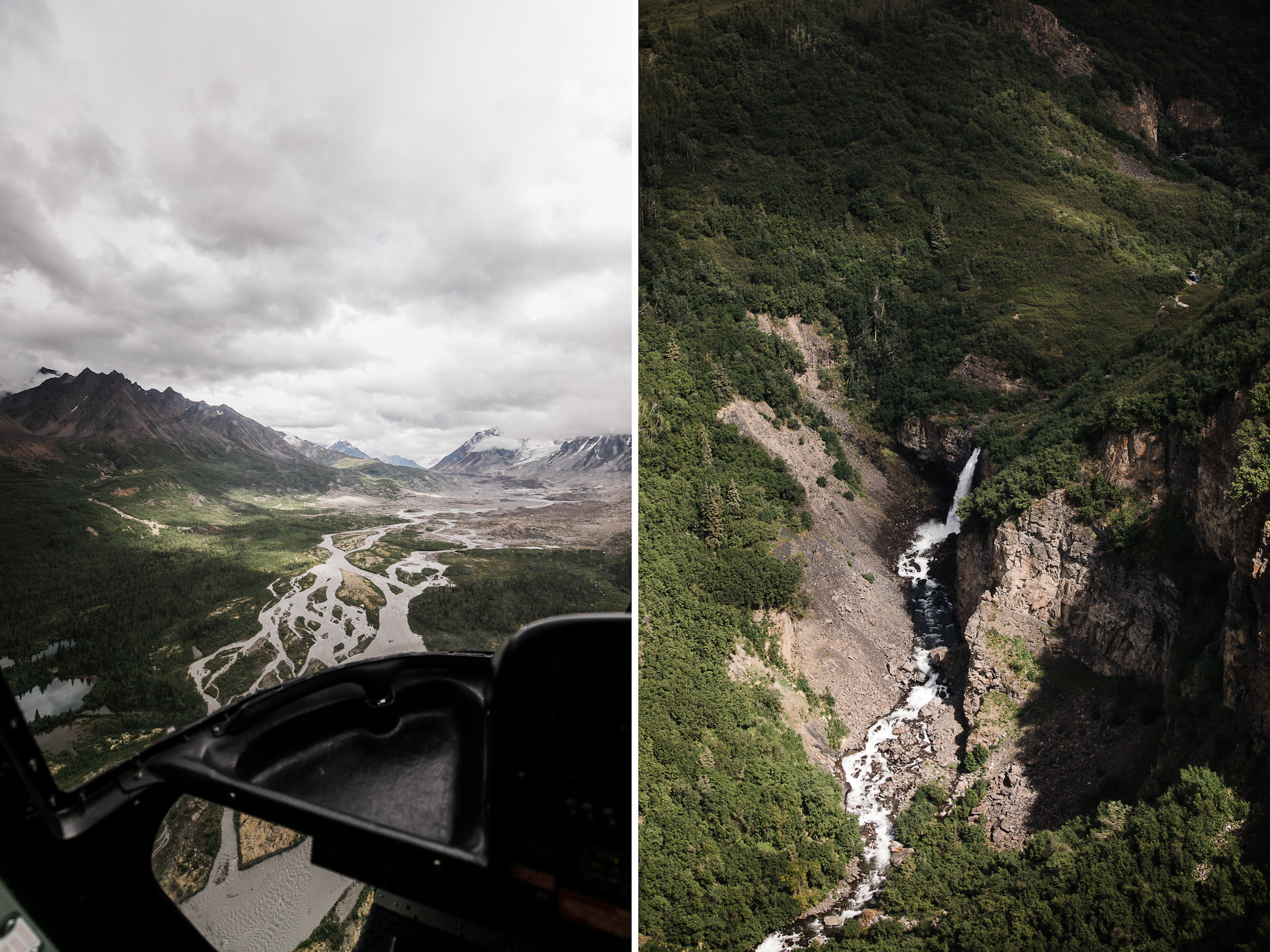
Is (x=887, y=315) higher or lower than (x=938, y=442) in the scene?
higher

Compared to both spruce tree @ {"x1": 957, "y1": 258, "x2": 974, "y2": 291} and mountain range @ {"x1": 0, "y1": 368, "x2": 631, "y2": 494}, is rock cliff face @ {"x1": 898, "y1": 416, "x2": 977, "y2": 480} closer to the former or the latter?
spruce tree @ {"x1": 957, "y1": 258, "x2": 974, "y2": 291}

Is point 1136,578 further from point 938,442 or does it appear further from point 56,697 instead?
point 56,697

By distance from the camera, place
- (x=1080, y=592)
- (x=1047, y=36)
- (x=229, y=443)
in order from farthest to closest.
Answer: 1. (x=1047, y=36)
2. (x=1080, y=592)
3. (x=229, y=443)

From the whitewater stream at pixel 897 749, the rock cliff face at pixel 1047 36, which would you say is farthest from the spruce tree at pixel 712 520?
the rock cliff face at pixel 1047 36

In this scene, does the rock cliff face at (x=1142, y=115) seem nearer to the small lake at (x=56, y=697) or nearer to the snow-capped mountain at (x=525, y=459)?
the snow-capped mountain at (x=525, y=459)

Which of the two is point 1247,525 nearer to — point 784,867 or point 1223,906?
point 1223,906

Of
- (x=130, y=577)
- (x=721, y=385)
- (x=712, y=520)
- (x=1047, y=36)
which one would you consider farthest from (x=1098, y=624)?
(x=1047, y=36)
